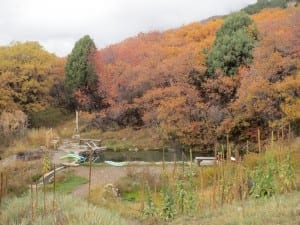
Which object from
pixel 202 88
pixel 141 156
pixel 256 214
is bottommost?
pixel 141 156

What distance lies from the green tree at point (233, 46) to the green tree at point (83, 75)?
11250mm

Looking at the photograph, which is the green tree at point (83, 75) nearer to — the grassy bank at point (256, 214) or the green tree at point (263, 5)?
the green tree at point (263, 5)

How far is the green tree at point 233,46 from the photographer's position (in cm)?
2775

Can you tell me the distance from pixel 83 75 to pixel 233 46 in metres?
13.9

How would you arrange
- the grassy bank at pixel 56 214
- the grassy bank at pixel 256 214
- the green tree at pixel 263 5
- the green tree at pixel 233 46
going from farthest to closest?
the green tree at pixel 263 5 → the green tree at pixel 233 46 → the grassy bank at pixel 56 214 → the grassy bank at pixel 256 214

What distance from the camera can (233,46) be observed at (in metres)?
28.0

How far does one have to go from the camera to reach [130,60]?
35.7 metres

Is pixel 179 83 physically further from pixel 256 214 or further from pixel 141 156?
pixel 256 214

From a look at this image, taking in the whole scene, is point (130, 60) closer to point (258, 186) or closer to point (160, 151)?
point (160, 151)

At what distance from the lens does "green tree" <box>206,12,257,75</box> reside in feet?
91.0

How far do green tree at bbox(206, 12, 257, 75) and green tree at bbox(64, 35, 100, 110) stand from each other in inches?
443

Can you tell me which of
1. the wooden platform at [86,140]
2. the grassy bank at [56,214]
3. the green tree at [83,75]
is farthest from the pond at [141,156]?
the grassy bank at [56,214]

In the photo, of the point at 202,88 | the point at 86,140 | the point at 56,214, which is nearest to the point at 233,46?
the point at 202,88

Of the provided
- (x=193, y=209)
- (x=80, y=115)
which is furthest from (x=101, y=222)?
(x=80, y=115)
